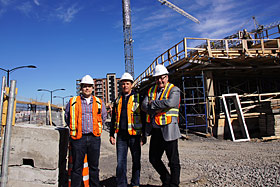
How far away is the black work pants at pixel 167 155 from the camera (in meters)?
3.21

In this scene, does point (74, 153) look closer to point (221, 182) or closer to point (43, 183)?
point (43, 183)

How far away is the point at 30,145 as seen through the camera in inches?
141

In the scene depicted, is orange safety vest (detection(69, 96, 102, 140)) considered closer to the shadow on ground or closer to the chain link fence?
the shadow on ground

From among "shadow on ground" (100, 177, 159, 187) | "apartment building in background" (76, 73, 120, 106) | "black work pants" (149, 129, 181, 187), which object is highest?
"apartment building in background" (76, 73, 120, 106)

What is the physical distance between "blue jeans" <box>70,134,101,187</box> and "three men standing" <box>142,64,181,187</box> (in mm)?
925

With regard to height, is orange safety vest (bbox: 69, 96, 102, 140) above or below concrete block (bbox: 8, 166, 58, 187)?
above

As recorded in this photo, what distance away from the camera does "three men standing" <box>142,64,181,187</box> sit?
320 cm

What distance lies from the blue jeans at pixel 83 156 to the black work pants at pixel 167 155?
3.11 ft

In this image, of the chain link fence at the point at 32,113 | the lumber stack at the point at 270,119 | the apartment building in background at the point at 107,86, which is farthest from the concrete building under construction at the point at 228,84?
the apartment building in background at the point at 107,86

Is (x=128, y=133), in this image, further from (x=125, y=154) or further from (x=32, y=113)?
(x=32, y=113)

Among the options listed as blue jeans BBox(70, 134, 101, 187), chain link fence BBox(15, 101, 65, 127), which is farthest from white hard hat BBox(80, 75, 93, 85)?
chain link fence BBox(15, 101, 65, 127)

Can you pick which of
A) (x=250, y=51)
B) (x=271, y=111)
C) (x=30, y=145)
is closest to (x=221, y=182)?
(x=30, y=145)

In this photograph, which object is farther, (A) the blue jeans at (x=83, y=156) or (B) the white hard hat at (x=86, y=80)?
(B) the white hard hat at (x=86, y=80)

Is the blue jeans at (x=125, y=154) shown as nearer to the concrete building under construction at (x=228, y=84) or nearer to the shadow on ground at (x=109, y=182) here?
the shadow on ground at (x=109, y=182)
